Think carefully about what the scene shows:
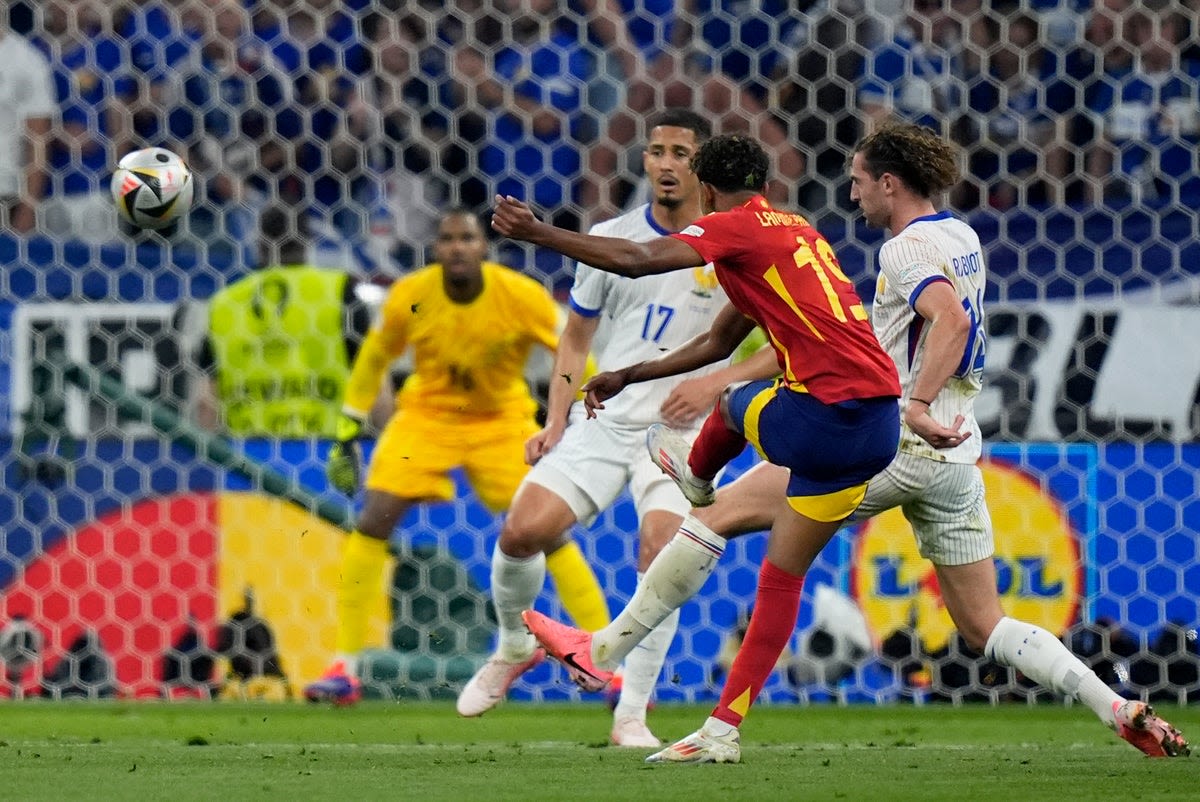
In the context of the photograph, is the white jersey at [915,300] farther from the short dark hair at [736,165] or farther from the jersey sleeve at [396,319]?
the jersey sleeve at [396,319]

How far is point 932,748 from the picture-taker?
5332mm

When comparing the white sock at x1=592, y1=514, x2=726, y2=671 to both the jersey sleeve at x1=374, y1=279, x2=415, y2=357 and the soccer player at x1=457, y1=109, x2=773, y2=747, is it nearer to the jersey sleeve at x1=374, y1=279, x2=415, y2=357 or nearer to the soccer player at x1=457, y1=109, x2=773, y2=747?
the soccer player at x1=457, y1=109, x2=773, y2=747

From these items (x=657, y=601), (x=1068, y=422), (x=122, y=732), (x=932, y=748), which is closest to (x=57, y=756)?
(x=122, y=732)

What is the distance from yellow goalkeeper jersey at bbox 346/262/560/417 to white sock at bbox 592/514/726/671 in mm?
2204

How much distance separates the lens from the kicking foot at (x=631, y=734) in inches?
213

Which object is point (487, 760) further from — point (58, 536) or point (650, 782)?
point (58, 536)

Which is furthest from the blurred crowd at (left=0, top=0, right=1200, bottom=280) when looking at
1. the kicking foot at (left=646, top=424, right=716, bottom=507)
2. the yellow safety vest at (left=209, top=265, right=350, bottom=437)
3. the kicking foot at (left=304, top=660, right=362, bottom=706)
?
the kicking foot at (left=646, top=424, right=716, bottom=507)

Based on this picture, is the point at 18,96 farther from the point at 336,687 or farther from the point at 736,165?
the point at 736,165

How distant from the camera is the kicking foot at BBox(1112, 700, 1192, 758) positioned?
4520mm

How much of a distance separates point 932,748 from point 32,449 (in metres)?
3.64

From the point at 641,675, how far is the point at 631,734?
19 cm

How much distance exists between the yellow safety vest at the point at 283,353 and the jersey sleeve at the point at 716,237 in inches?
140

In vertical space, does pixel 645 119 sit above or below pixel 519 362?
above

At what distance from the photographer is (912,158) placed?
186 inches
